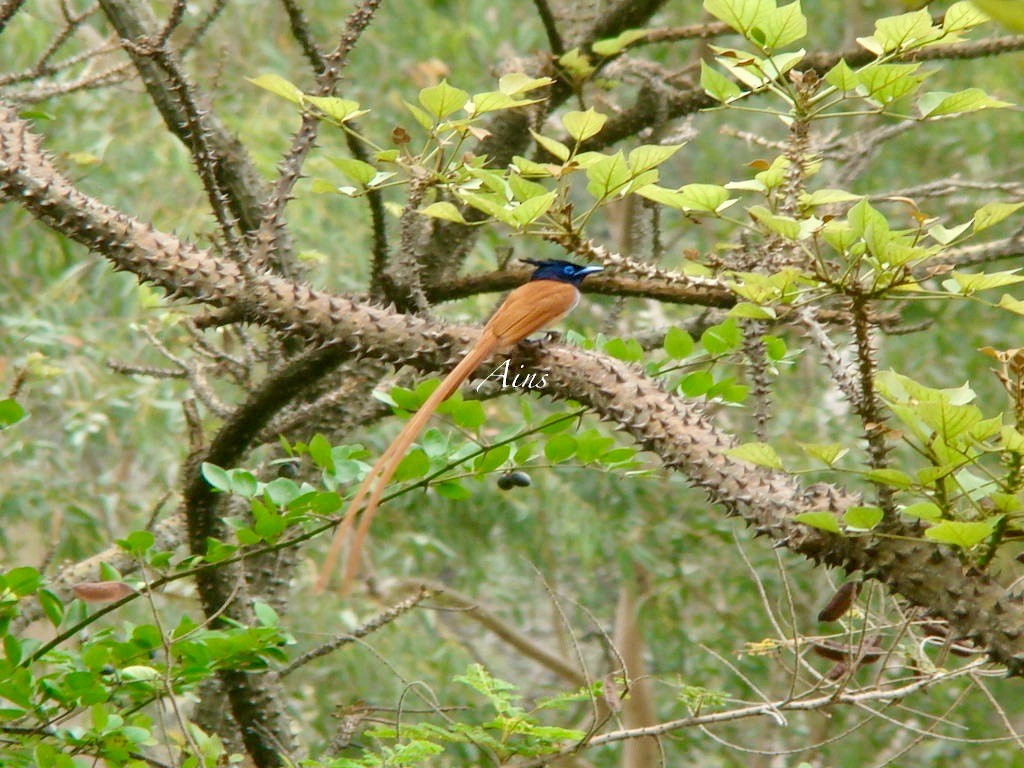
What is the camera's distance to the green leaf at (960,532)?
4.58 ft

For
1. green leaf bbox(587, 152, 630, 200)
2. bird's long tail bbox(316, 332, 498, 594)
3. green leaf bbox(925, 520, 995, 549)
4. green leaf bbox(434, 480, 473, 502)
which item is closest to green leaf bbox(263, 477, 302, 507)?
bird's long tail bbox(316, 332, 498, 594)

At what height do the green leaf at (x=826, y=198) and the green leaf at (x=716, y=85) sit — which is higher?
the green leaf at (x=716, y=85)

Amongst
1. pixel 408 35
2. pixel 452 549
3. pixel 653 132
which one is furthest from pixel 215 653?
pixel 408 35

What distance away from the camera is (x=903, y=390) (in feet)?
4.91

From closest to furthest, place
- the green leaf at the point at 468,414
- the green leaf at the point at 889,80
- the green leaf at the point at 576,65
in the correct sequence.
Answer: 1. the green leaf at the point at 889,80
2. the green leaf at the point at 468,414
3. the green leaf at the point at 576,65

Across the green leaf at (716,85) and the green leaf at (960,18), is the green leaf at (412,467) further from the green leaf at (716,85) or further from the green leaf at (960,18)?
the green leaf at (960,18)

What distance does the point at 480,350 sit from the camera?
6.68 ft

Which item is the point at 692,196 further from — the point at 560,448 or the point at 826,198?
the point at 560,448

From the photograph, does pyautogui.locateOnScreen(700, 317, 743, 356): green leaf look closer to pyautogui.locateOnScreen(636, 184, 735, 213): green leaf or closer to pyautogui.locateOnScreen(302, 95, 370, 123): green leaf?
pyautogui.locateOnScreen(636, 184, 735, 213): green leaf

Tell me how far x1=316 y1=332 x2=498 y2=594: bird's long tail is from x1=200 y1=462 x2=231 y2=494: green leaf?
0.27m

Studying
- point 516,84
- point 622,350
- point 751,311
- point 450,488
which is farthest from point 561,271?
point 751,311

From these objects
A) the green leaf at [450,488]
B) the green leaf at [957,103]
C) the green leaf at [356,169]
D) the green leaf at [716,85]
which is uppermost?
the green leaf at [356,169]

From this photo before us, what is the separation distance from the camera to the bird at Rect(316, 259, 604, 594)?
170cm

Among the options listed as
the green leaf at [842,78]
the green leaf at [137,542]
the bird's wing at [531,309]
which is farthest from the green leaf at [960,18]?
the green leaf at [137,542]
